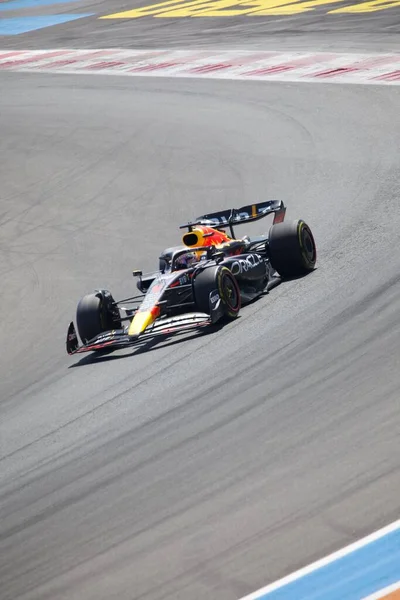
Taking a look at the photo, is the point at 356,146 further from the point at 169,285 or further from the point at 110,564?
the point at 110,564

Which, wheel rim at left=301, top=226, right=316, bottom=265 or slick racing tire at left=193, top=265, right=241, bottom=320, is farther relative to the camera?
wheel rim at left=301, top=226, right=316, bottom=265

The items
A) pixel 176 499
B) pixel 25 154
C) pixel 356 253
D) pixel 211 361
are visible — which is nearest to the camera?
pixel 176 499

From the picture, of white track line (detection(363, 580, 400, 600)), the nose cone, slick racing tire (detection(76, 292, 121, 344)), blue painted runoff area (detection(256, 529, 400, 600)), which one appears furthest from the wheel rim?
white track line (detection(363, 580, 400, 600))

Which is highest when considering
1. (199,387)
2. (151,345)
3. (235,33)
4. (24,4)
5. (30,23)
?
(24,4)

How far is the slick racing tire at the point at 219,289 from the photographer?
11852 mm

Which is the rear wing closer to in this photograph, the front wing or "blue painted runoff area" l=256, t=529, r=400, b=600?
the front wing

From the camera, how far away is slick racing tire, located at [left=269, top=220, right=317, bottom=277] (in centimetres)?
1307

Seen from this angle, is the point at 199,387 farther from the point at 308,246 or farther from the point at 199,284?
the point at 308,246

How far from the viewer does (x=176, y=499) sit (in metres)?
8.23

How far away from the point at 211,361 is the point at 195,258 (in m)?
2.15

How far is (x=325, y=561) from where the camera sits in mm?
6812

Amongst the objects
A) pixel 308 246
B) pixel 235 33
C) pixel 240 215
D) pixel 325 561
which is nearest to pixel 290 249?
pixel 308 246

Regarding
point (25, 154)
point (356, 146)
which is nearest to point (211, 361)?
point (356, 146)

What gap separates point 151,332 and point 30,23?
34.2 meters
